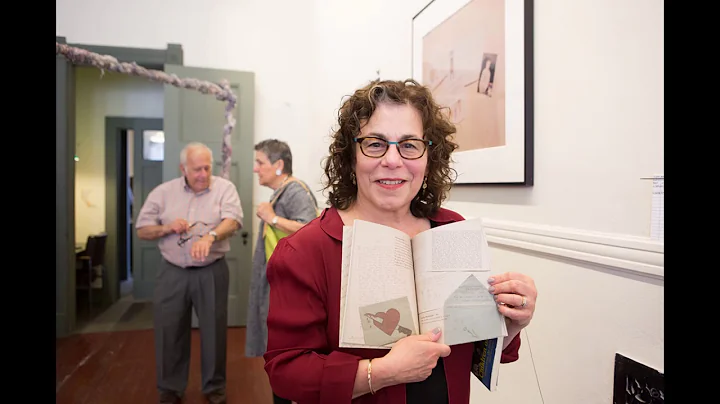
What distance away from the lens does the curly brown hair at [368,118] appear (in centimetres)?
81

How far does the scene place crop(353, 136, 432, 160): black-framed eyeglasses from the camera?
79 cm

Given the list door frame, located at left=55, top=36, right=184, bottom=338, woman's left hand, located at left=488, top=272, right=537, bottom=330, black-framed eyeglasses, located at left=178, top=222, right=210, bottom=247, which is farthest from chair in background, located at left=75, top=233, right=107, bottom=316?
woman's left hand, located at left=488, top=272, right=537, bottom=330

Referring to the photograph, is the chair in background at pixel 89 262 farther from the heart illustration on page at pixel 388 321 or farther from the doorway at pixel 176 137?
the heart illustration on page at pixel 388 321

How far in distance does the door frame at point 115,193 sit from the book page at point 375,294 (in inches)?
120

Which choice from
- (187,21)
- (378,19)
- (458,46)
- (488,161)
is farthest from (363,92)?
(187,21)

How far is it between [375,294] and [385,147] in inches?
10.3

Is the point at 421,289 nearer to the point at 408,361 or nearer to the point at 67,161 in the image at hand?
the point at 408,361

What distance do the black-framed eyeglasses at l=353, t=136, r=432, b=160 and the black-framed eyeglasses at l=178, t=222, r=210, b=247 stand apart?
5.22ft

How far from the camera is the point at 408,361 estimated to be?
69cm

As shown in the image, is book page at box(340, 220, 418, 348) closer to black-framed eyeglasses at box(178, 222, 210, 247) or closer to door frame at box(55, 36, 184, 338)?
black-framed eyeglasses at box(178, 222, 210, 247)

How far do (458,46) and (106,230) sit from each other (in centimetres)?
313
